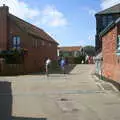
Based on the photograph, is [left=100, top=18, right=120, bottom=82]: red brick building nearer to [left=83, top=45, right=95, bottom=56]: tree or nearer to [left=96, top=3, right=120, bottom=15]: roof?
[left=96, top=3, right=120, bottom=15]: roof

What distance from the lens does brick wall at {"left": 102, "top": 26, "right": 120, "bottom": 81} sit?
2633 centimetres

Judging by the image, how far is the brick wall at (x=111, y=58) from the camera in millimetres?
26328

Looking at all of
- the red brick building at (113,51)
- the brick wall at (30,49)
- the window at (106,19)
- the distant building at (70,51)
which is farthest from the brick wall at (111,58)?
the distant building at (70,51)

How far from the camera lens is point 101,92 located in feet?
81.3

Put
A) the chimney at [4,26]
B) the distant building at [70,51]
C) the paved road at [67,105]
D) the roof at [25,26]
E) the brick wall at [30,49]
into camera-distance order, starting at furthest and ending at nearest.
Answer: the distant building at [70,51], the roof at [25,26], the chimney at [4,26], the brick wall at [30,49], the paved road at [67,105]

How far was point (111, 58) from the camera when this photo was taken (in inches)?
1146

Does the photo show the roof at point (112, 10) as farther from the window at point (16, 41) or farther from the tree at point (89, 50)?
the tree at point (89, 50)

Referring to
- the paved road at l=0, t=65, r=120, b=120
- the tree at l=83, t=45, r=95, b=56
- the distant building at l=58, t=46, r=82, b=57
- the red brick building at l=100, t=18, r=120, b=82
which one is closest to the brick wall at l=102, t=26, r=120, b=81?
the red brick building at l=100, t=18, r=120, b=82

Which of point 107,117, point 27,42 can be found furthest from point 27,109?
point 27,42

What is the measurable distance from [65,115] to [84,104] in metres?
3.47

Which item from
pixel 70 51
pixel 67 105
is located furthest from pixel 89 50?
pixel 67 105

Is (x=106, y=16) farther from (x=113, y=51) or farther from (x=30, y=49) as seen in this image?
(x=113, y=51)

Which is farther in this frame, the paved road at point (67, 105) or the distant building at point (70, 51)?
the distant building at point (70, 51)

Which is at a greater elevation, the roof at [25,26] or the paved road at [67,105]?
the roof at [25,26]
